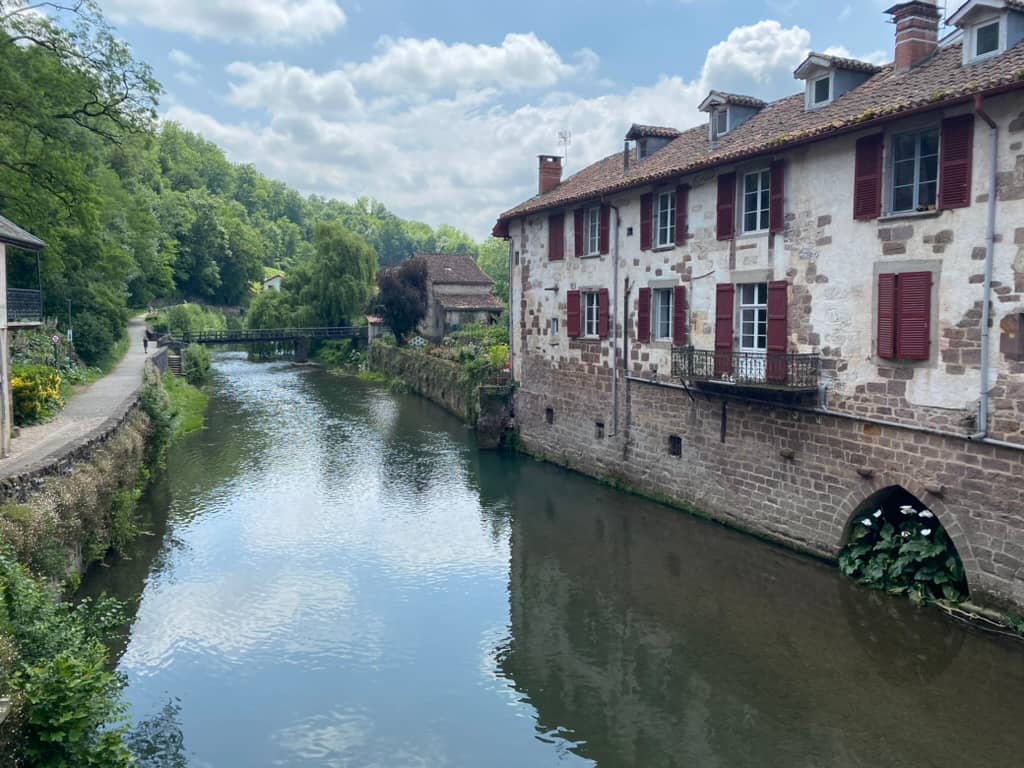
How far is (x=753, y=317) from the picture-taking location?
16.1m

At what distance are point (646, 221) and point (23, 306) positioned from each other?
13.9 metres

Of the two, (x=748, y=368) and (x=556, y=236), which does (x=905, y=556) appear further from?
(x=556, y=236)

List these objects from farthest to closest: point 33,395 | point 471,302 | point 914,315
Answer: point 471,302 < point 33,395 < point 914,315

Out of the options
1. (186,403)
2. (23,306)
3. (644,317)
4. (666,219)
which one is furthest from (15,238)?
(186,403)

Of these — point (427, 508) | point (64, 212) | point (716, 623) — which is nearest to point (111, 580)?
point (427, 508)

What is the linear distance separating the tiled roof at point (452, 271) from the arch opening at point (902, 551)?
36.9m

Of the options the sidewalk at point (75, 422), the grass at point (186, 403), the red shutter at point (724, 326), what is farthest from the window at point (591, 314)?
the grass at point (186, 403)

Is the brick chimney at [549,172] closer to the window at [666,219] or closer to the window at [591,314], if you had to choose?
the window at [591,314]

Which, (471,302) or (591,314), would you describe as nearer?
(591,314)

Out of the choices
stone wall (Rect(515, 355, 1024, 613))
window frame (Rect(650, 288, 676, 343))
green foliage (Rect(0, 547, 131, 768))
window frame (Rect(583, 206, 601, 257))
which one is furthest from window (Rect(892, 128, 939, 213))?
green foliage (Rect(0, 547, 131, 768))

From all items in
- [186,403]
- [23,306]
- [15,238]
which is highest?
[15,238]

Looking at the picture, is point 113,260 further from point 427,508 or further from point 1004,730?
point 1004,730

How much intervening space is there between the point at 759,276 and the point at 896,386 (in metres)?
3.78

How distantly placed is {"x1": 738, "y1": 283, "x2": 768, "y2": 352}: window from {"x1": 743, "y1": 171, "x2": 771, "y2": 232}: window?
1.19m
